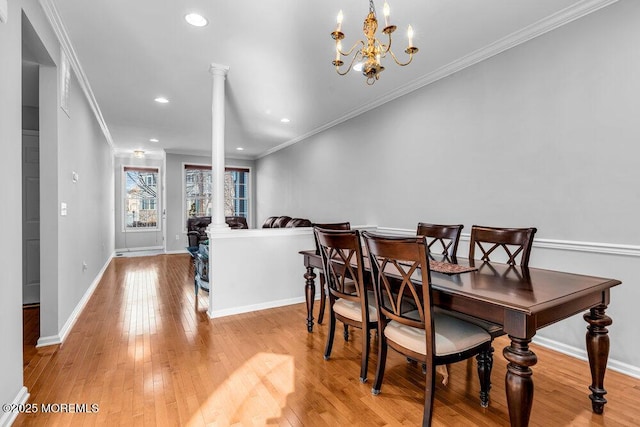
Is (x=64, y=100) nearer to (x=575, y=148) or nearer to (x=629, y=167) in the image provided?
(x=575, y=148)

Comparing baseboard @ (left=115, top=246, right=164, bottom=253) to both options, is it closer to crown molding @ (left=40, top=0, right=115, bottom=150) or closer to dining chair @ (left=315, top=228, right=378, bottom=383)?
crown molding @ (left=40, top=0, right=115, bottom=150)

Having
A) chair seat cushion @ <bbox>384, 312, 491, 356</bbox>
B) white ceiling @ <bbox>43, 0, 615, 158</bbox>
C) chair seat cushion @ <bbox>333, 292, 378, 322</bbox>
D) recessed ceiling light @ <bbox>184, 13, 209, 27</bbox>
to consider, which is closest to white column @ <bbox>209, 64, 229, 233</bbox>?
white ceiling @ <bbox>43, 0, 615, 158</bbox>

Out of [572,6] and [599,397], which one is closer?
[599,397]

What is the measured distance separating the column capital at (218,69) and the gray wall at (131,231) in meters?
5.95

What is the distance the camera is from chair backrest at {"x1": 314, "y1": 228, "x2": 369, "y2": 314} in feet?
6.52

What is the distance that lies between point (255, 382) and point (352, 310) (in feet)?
2.56

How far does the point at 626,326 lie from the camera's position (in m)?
2.20

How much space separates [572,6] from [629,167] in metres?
1.24

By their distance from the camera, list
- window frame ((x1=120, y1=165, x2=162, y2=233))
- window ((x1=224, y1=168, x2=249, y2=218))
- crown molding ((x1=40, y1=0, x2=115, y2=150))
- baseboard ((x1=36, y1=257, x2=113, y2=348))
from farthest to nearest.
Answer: window ((x1=224, y1=168, x2=249, y2=218)) → window frame ((x1=120, y1=165, x2=162, y2=233)) → baseboard ((x1=36, y1=257, x2=113, y2=348)) → crown molding ((x1=40, y1=0, x2=115, y2=150))

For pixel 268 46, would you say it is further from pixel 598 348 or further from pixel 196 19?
pixel 598 348

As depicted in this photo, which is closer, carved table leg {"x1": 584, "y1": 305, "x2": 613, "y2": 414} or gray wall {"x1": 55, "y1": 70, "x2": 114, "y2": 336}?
carved table leg {"x1": 584, "y1": 305, "x2": 613, "y2": 414}

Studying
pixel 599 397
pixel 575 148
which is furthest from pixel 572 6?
pixel 599 397

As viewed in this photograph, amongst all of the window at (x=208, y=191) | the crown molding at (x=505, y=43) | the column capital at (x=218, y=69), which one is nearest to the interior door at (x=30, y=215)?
the column capital at (x=218, y=69)

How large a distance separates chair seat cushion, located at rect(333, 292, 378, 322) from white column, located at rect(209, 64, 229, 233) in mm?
1599
